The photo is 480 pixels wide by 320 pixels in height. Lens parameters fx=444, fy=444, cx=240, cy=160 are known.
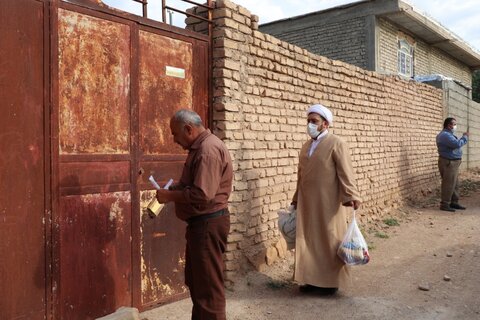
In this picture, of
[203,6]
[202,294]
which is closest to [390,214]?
[203,6]

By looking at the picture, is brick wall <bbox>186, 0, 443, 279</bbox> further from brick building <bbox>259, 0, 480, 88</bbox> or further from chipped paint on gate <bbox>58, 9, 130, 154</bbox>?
brick building <bbox>259, 0, 480, 88</bbox>

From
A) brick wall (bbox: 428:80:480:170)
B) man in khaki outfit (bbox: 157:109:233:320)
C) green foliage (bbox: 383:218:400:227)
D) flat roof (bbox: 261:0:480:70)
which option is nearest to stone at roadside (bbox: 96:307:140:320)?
man in khaki outfit (bbox: 157:109:233:320)

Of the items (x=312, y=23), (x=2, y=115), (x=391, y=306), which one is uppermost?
(x=312, y=23)

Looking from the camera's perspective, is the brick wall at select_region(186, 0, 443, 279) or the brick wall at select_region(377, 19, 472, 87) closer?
the brick wall at select_region(186, 0, 443, 279)

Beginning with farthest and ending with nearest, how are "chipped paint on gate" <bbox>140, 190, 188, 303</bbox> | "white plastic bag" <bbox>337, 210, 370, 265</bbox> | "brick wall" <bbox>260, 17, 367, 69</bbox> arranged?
"brick wall" <bbox>260, 17, 367, 69</bbox> → "white plastic bag" <bbox>337, 210, 370, 265</bbox> → "chipped paint on gate" <bbox>140, 190, 188, 303</bbox>

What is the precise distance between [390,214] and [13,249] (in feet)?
21.9

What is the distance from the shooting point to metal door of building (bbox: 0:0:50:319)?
2.82m

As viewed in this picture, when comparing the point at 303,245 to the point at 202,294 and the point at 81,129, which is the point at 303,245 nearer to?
the point at 202,294

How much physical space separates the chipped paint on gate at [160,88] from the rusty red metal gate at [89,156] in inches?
0.4

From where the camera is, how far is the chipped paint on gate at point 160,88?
12.4 ft

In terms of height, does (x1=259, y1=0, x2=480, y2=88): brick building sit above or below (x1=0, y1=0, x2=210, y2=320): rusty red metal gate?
above

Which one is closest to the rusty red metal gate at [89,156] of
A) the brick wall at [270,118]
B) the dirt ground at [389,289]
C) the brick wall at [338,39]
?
the brick wall at [270,118]

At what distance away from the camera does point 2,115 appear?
2797 mm

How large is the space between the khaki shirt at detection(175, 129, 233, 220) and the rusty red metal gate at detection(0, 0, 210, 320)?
874mm
